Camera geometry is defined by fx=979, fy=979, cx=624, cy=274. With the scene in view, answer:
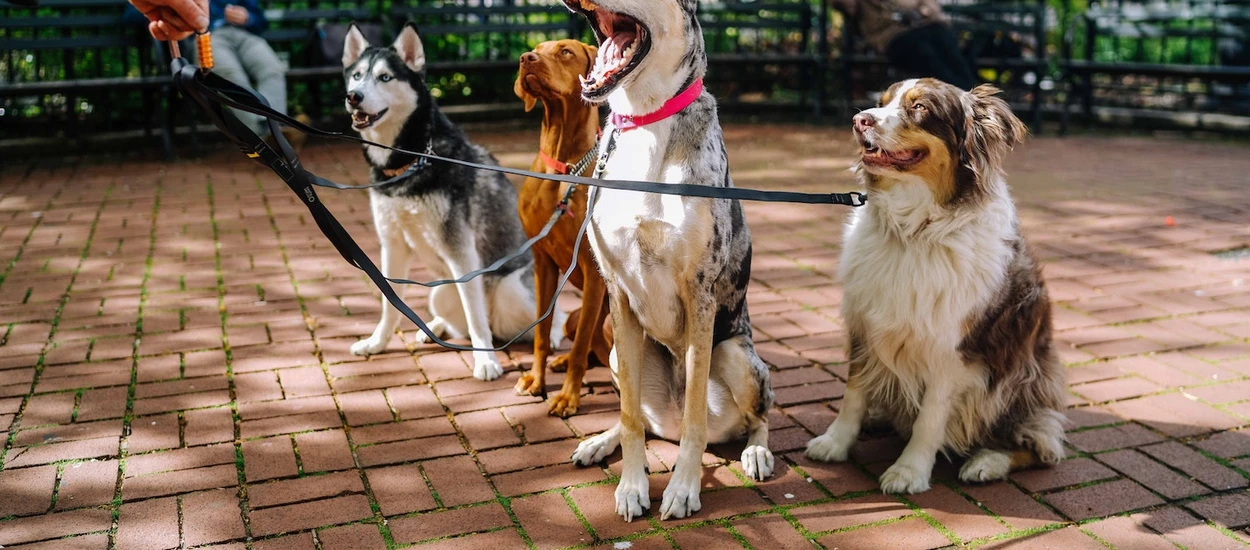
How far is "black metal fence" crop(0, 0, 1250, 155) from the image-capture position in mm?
9219

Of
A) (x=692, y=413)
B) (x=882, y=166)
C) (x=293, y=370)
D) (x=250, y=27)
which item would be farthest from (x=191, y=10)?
(x=250, y=27)

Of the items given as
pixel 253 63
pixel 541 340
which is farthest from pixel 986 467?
pixel 253 63

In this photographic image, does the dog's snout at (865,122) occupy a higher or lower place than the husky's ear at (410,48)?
lower

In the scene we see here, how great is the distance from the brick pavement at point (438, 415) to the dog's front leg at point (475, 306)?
0.10 meters

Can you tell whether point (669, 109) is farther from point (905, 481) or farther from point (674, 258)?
point (905, 481)

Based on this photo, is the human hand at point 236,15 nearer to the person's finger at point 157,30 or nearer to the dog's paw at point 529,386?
the person's finger at point 157,30

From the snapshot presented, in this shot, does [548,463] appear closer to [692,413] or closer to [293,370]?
[692,413]

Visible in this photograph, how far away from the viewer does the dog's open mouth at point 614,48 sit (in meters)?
2.90

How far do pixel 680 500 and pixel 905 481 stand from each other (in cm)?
79

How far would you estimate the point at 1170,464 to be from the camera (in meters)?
3.53

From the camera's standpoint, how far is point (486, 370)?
4363mm

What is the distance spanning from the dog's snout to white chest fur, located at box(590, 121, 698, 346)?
59cm

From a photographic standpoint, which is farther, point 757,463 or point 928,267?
point 757,463

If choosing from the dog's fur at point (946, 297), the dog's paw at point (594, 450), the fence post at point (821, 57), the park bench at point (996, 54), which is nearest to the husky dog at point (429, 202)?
the dog's paw at point (594, 450)
